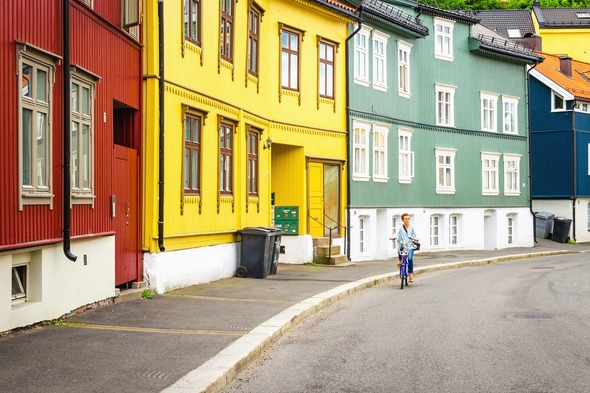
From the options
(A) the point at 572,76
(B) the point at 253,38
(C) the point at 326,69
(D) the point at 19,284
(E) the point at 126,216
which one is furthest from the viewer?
(A) the point at 572,76

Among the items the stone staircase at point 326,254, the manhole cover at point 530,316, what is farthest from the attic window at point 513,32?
the manhole cover at point 530,316

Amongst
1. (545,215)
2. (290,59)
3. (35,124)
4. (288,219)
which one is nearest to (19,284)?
(35,124)

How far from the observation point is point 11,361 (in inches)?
362

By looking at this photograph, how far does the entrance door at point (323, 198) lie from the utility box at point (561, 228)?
20186mm

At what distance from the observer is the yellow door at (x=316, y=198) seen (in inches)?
1073

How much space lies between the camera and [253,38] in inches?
896

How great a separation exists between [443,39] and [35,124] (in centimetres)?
2730

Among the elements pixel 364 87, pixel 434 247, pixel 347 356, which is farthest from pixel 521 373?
pixel 434 247

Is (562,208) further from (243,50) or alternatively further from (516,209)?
(243,50)

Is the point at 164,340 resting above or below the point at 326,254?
below

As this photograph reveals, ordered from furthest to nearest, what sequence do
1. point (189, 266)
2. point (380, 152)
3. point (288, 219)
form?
point (380, 152) < point (288, 219) < point (189, 266)

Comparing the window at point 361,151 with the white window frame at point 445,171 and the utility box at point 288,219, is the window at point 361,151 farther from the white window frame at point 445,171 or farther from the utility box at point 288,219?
the white window frame at point 445,171

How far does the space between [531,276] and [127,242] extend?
492 inches

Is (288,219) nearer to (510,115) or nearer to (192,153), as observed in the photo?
(192,153)
